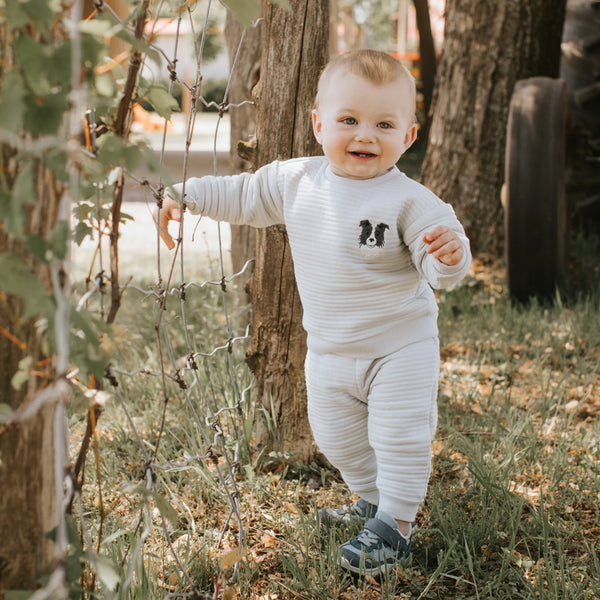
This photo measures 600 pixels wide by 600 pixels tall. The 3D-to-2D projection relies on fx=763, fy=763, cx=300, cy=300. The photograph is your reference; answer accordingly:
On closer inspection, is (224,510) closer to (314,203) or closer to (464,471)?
(464,471)

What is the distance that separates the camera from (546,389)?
2.85 metres

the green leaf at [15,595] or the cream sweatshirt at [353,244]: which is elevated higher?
the cream sweatshirt at [353,244]

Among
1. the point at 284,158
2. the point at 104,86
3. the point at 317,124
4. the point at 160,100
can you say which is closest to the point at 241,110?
the point at 284,158

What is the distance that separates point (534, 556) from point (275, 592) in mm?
692

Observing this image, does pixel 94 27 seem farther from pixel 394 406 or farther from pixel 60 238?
pixel 394 406

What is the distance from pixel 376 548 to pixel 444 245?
778mm

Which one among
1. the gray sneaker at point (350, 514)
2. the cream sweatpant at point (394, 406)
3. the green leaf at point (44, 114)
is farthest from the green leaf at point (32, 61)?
the gray sneaker at point (350, 514)

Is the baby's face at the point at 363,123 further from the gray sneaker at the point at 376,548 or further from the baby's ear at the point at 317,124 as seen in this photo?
the gray sneaker at the point at 376,548

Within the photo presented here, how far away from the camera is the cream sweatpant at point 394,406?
1880 millimetres

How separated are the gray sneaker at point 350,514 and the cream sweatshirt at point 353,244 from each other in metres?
0.48

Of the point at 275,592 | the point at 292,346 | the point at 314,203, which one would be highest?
the point at 314,203

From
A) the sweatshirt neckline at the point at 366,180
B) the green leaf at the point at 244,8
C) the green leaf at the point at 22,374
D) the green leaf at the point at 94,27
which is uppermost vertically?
the green leaf at the point at 244,8

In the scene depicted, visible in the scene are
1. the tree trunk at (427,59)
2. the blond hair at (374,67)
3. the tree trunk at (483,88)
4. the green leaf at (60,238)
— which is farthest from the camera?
the tree trunk at (427,59)

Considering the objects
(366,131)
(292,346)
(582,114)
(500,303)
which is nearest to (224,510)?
(292,346)
